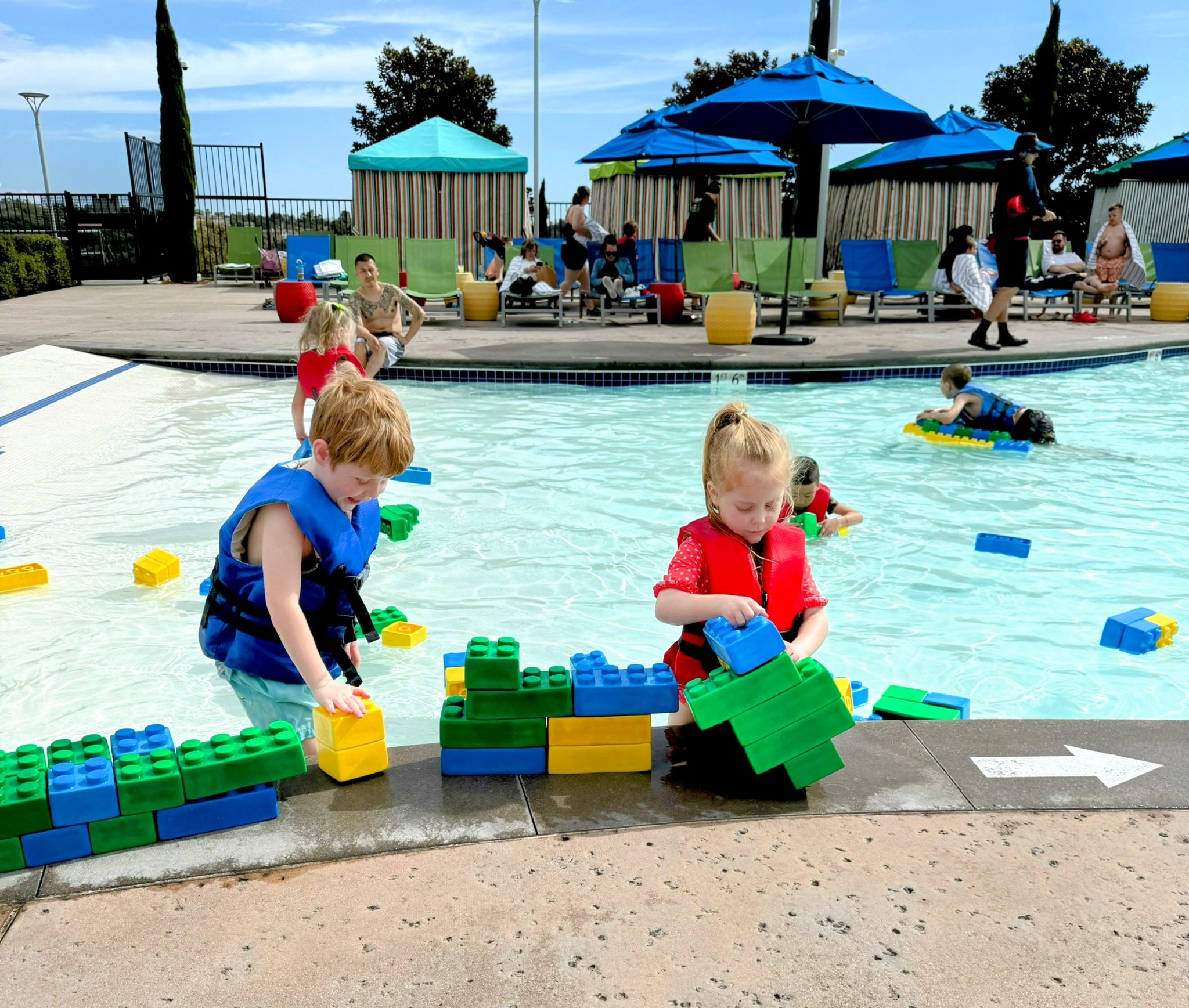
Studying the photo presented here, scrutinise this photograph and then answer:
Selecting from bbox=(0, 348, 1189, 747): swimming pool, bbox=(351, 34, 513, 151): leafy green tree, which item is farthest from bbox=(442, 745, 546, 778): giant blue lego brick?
bbox=(351, 34, 513, 151): leafy green tree

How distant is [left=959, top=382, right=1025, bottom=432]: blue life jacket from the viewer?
301 inches

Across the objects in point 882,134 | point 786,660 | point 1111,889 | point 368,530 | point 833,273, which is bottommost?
point 1111,889

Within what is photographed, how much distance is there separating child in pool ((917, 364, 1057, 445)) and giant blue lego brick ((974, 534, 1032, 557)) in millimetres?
2318

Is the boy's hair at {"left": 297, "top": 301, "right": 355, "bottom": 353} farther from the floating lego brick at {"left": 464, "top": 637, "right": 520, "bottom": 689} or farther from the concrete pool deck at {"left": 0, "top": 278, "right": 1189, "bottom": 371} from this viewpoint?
the concrete pool deck at {"left": 0, "top": 278, "right": 1189, "bottom": 371}

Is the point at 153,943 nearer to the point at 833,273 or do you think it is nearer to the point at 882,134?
the point at 882,134

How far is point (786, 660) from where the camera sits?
2.22 meters

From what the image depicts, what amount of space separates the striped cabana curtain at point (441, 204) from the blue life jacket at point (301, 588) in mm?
18091

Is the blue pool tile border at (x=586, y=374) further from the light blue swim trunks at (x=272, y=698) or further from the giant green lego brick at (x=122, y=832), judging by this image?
the giant green lego brick at (x=122, y=832)

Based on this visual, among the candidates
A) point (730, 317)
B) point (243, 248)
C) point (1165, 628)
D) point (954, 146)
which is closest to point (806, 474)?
point (1165, 628)

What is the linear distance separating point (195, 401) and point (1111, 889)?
8806mm

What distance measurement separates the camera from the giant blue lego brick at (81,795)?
198 cm

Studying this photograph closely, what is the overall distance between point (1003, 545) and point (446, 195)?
17.0 metres

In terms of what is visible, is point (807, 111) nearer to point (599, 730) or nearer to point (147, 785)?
point (599, 730)

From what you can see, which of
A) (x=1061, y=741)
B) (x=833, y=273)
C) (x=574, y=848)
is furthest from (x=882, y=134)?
(x=574, y=848)
